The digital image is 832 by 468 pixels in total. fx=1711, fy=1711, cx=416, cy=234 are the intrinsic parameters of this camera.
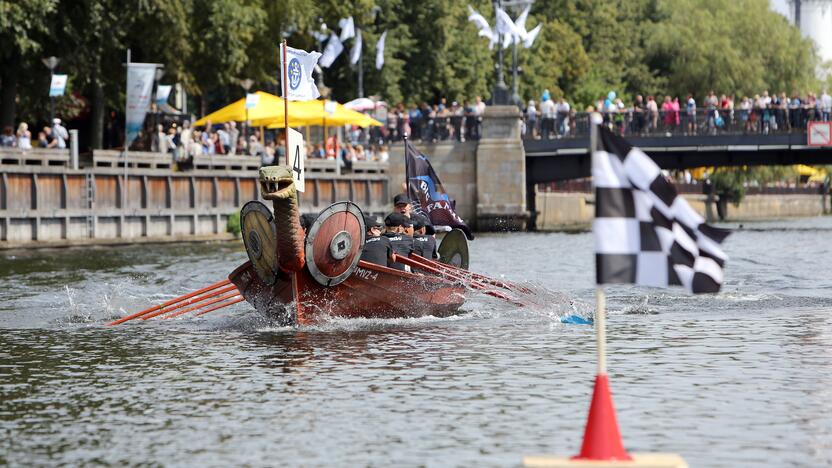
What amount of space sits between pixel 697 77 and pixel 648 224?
247 feet

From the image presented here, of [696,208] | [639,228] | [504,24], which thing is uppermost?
[504,24]

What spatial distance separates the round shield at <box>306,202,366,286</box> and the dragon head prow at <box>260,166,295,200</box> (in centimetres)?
101

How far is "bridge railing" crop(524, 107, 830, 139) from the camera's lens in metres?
58.1

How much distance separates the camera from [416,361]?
56.2 ft

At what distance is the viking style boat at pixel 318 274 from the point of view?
65.9ft

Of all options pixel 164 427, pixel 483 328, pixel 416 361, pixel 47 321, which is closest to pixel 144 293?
pixel 47 321

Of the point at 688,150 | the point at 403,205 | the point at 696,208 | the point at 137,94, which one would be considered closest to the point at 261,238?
the point at 403,205

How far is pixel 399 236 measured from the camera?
898 inches

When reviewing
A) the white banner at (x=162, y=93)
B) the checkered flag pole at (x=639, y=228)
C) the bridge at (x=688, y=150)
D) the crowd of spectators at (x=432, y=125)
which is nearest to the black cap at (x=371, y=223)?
the checkered flag pole at (x=639, y=228)

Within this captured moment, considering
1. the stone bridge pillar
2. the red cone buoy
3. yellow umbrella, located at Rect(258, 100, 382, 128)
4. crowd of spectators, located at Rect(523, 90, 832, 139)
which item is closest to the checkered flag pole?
the red cone buoy

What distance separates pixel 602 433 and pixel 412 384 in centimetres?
473

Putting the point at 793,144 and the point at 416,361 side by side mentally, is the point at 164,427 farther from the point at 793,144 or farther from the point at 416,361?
the point at 793,144

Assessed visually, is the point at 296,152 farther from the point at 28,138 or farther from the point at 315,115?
the point at 315,115

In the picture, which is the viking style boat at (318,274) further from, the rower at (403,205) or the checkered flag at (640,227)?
the checkered flag at (640,227)
